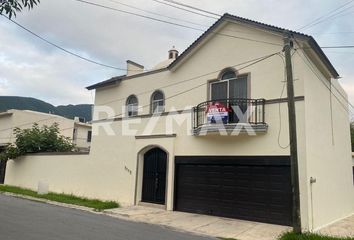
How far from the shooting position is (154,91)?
1741 cm

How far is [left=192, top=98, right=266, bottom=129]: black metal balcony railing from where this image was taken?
13.6 metres

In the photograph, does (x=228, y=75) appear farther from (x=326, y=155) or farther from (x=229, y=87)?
(x=326, y=155)

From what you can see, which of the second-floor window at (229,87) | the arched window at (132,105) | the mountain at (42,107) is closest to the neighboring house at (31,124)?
the arched window at (132,105)

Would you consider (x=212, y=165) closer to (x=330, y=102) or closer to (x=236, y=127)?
(x=236, y=127)

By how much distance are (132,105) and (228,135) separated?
6246 millimetres

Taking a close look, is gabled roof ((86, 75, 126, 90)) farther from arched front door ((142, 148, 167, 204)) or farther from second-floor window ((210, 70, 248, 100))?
second-floor window ((210, 70, 248, 100))

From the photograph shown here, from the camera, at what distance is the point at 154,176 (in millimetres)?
16703

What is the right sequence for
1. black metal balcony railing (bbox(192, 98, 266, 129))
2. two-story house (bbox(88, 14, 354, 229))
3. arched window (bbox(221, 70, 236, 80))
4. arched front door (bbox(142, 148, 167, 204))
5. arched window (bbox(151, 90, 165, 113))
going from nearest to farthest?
two-story house (bbox(88, 14, 354, 229)) < black metal balcony railing (bbox(192, 98, 266, 129)) < arched window (bbox(221, 70, 236, 80)) < arched front door (bbox(142, 148, 167, 204)) < arched window (bbox(151, 90, 165, 113))

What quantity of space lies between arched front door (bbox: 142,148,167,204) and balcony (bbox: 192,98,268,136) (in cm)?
318

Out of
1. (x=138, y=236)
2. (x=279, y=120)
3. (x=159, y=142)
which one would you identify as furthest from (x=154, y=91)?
(x=138, y=236)

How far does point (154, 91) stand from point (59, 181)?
7.96 meters

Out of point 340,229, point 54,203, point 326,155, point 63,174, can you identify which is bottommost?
point 340,229

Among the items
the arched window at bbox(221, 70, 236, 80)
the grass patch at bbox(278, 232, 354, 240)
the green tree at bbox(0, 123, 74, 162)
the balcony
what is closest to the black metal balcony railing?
the balcony

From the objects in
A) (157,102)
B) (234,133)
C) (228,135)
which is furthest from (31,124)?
(234,133)
